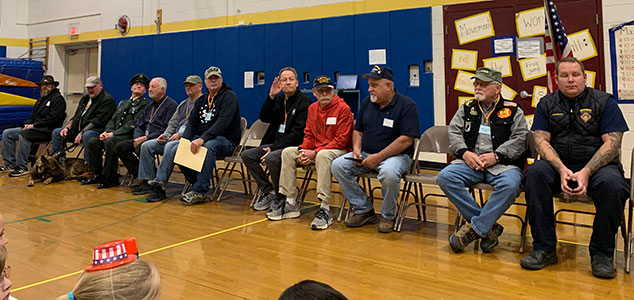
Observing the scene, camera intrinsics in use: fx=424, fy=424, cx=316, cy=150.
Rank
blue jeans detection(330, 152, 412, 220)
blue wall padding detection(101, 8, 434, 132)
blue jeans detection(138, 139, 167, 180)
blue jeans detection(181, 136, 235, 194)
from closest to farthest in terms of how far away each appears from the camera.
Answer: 1. blue jeans detection(330, 152, 412, 220)
2. blue jeans detection(181, 136, 235, 194)
3. blue jeans detection(138, 139, 167, 180)
4. blue wall padding detection(101, 8, 434, 132)

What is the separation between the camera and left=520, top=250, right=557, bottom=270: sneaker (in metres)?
2.38

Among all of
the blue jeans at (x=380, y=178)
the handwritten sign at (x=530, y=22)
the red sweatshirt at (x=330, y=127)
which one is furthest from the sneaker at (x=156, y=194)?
the handwritten sign at (x=530, y=22)

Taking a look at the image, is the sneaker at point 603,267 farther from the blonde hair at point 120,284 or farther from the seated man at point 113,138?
the seated man at point 113,138

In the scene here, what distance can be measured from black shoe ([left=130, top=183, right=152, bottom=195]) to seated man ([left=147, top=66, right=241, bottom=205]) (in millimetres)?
443

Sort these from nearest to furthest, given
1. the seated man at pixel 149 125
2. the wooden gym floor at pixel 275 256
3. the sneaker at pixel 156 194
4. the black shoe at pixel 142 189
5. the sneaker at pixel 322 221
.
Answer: the wooden gym floor at pixel 275 256, the sneaker at pixel 322 221, the sneaker at pixel 156 194, the black shoe at pixel 142 189, the seated man at pixel 149 125

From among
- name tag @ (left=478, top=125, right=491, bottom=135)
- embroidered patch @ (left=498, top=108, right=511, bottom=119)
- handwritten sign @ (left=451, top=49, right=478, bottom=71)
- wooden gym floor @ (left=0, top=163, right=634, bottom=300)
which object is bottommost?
wooden gym floor @ (left=0, top=163, right=634, bottom=300)

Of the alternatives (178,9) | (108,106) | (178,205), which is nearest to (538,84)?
(178,205)

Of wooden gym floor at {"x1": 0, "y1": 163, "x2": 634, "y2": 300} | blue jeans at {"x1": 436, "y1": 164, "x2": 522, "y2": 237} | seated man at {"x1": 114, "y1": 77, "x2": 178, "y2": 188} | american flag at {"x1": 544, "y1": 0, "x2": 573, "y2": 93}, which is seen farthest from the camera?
seated man at {"x1": 114, "y1": 77, "x2": 178, "y2": 188}

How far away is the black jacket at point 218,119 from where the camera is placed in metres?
4.22

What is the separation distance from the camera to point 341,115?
11.9ft

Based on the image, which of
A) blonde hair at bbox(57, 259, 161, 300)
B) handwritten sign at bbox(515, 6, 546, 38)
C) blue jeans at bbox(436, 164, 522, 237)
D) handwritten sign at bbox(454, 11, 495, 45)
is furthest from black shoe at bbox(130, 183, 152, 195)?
handwritten sign at bbox(515, 6, 546, 38)

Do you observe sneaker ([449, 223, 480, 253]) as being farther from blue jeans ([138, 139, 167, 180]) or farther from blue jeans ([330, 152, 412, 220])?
blue jeans ([138, 139, 167, 180])

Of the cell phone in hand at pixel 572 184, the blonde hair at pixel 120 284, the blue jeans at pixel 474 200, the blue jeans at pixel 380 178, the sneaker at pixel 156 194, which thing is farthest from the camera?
the sneaker at pixel 156 194

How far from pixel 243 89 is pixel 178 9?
106 inches
